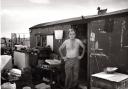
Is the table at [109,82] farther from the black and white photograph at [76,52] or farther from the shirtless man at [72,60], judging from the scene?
the shirtless man at [72,60]

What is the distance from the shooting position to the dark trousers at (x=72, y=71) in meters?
4.84

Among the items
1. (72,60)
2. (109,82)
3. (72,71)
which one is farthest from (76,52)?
(109,82)

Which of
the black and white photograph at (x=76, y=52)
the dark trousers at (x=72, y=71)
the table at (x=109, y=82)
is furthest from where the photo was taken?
the dark trousers at (x=72, y=71)

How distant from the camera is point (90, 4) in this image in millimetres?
5555

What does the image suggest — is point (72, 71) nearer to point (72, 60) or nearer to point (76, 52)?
point (72, 60)

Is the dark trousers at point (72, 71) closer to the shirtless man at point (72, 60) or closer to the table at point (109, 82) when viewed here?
the shirtless man at point (72, 60)

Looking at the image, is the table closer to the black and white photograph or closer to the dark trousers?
the black and white photograph

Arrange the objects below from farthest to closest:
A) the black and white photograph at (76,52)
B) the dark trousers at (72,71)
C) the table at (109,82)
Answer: the dark trousers at (72,71) < the black and white photograph at (76,52) < the table at (109,82)

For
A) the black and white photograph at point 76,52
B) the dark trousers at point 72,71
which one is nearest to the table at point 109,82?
the black and white photograph at point 76,52

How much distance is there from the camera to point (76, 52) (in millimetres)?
4895

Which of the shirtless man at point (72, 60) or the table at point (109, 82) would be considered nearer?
the table at point (109, 82)

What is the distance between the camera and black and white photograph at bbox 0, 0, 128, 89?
154 inches

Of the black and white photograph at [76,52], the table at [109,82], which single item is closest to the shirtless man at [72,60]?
the black and white photograph at [76,52]

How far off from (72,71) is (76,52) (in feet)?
2.24
